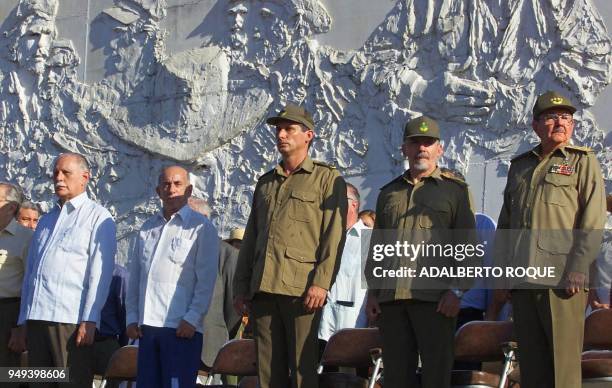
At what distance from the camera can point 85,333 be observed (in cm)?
572

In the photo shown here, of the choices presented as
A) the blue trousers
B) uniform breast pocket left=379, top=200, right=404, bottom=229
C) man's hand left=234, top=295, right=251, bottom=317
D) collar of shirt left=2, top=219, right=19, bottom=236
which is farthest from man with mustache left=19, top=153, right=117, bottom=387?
uniform breast pocket left=379, top=200, right=404, bottom=229

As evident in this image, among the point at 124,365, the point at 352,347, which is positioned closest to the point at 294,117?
the point at 352,347

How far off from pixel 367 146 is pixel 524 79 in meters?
1.25

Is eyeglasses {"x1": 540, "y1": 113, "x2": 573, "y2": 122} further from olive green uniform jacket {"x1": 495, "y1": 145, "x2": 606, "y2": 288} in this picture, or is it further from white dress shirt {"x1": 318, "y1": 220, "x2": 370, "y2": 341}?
white dress shirt {"x1": 318, "y1": 220, "x2": 370, "y2": 341}

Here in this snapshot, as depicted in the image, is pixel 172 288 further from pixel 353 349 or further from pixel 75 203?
pixel 353 349

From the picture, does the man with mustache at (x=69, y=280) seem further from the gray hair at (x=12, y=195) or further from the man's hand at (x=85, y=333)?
the gray hair at (x=12, y=195)

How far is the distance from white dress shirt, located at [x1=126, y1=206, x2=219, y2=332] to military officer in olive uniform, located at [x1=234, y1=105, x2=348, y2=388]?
0.47m

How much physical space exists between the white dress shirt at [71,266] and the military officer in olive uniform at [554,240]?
6.91 ft

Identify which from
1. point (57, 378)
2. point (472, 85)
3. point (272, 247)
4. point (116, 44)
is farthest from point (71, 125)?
point (272, 247)

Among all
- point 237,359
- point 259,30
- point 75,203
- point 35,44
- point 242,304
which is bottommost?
point 237,359

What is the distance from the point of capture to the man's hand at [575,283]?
4574 mm

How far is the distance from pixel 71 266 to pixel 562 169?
2545mm

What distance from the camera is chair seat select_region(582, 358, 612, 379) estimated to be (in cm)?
466

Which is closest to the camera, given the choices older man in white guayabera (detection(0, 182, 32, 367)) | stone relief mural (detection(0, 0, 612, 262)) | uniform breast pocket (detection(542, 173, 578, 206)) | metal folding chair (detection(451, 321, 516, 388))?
uniform breast pocket (detection(542, 173, 578, 206))
